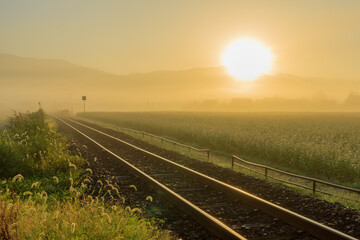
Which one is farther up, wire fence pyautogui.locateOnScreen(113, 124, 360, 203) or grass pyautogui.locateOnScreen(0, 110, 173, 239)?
grass pyautogui.locateOnScreen(0, 110, 173, 239)

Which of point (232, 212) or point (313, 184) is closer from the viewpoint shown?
point (232, 212)

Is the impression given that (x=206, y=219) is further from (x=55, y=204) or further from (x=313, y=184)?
(x=313, y=184)

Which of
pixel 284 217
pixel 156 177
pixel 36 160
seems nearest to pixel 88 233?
pixel 284 217

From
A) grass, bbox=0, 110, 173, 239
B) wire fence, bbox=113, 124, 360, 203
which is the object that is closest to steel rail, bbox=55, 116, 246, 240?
grass, bbox=0, 110, 173, 239

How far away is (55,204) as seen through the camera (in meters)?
6.55

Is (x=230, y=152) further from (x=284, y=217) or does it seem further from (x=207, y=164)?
(x=284, y=217)

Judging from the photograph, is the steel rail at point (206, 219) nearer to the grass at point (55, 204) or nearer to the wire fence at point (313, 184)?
the grass at point (55, 204)

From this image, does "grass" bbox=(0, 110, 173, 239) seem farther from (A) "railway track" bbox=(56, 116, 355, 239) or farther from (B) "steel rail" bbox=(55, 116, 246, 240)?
(A) "railway track" bbox=(56, 116, 355, 239)

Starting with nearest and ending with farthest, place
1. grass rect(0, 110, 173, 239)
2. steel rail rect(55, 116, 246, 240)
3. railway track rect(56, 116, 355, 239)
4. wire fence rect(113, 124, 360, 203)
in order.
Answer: grass rect(0, 110, 173, 239), steel rail rect(55, 116, 246, 240), railway track rect(56, 116, 355, 239), wire fence rect(113, 124, 360, 203)

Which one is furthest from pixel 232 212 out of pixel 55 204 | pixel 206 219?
pixel 55 204

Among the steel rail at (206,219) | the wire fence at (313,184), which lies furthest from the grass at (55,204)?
the wire fence at (313,184)

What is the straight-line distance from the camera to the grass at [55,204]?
4.27 meters

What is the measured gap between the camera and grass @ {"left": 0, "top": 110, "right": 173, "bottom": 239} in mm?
4270

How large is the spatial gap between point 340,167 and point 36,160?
12.7 metres
